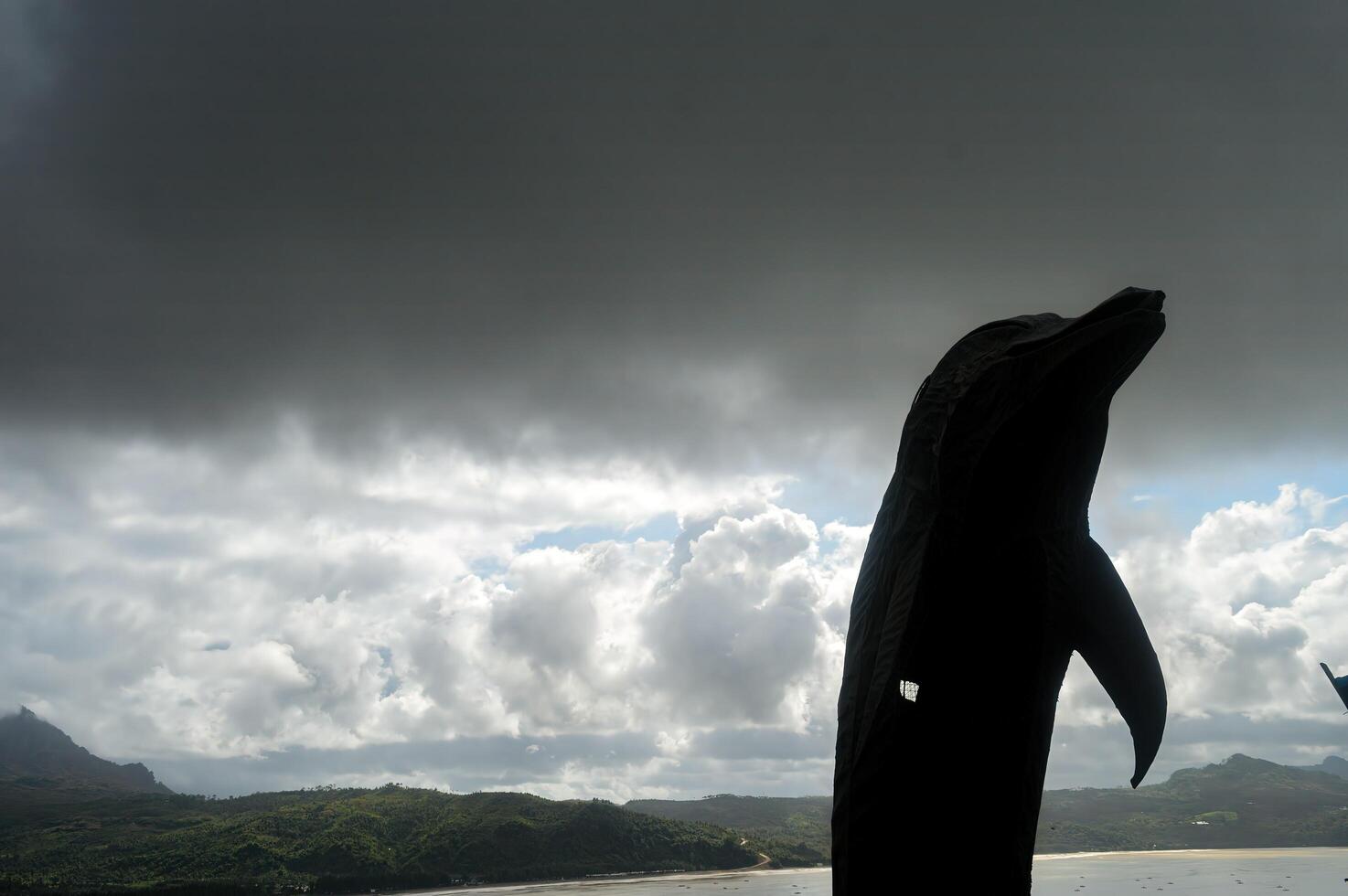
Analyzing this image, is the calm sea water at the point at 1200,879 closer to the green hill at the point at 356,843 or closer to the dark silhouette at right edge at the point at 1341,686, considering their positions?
the green hill at the point at 356,843

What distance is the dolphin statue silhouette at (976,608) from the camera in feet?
16.5

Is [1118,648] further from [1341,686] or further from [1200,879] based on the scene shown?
[1200,879]

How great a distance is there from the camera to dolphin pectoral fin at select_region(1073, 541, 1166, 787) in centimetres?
577

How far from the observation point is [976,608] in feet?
17.6

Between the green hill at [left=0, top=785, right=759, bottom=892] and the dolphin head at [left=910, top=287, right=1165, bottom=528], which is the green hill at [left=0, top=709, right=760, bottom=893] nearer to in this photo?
the green hill at [left=0, top=785, right=759, bottom=892]

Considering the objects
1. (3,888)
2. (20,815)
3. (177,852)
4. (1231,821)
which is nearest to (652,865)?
(177,852)

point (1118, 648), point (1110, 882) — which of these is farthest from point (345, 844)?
point (1118, 648)

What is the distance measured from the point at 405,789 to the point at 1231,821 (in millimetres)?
137193

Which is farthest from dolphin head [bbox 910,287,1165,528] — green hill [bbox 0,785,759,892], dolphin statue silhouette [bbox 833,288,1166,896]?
green hill [bbox 0,785,759,892]

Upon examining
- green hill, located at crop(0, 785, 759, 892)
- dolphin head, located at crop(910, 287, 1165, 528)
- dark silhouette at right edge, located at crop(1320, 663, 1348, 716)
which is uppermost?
dolphin head, located at crop(910, 287, 1165, 528)

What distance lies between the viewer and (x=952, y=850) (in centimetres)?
507

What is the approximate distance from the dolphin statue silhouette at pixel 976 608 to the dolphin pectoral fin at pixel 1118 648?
13cm

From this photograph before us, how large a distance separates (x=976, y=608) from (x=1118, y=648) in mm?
1236

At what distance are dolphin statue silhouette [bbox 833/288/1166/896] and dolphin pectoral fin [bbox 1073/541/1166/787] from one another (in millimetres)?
129
